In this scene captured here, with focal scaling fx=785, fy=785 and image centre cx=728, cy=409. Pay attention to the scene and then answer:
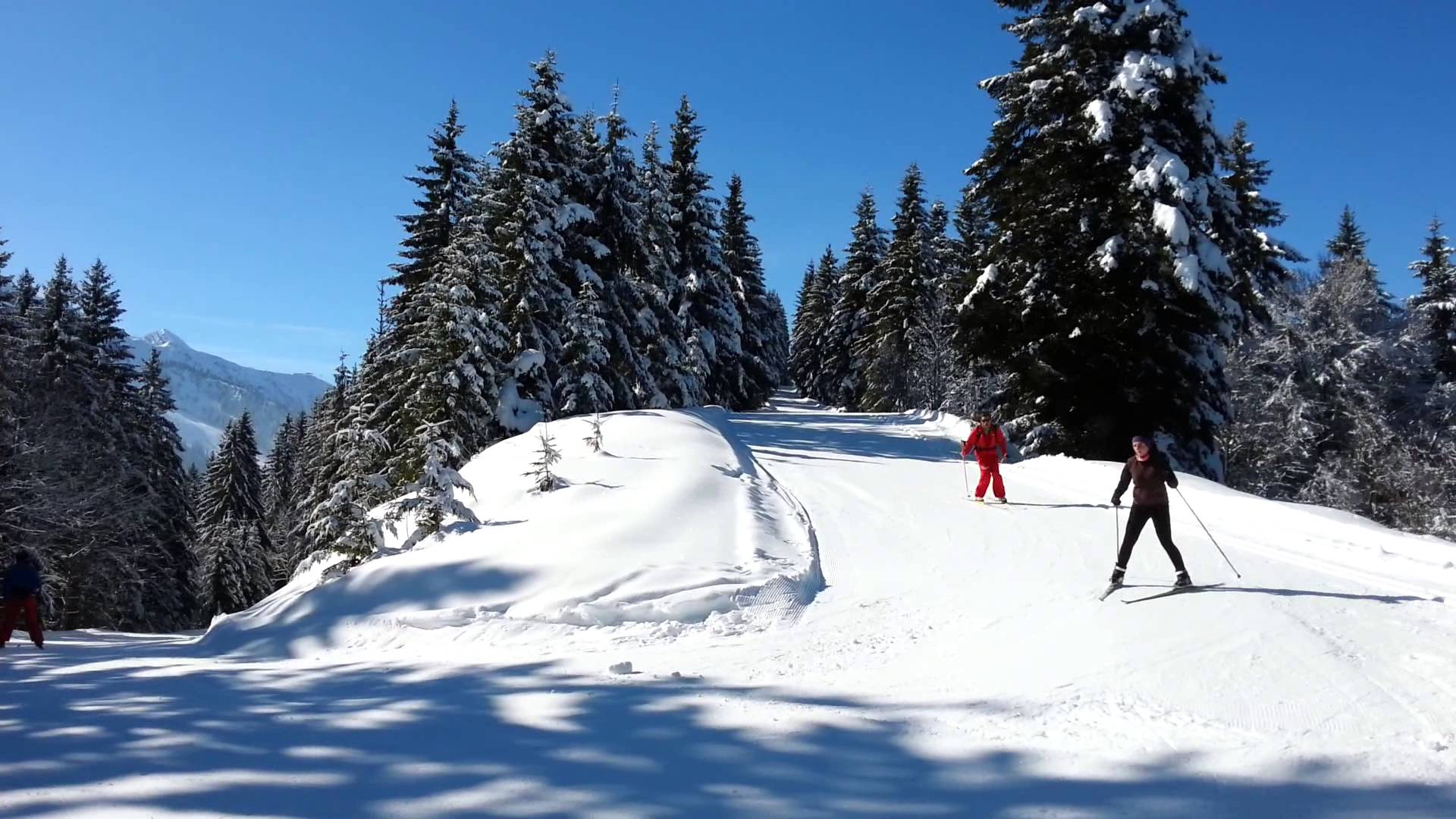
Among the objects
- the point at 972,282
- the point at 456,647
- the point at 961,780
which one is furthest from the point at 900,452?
the point at 961,780

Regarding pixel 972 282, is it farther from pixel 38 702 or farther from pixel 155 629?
pixel 155 629

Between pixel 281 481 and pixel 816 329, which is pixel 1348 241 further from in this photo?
pixel 281 481

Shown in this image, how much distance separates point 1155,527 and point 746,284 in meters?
38.9

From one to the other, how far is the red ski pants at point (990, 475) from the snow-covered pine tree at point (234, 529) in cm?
3744

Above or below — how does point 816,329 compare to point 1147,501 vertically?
above

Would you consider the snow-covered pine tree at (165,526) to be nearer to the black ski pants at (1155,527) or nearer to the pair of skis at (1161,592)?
the pair of skis at (1161,592)

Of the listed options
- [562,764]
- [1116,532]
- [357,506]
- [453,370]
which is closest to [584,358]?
[453,370]

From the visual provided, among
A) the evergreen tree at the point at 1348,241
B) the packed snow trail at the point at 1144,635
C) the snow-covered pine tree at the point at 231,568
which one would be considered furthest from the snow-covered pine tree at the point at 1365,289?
the snow-covered pine tree at the point at 231,568

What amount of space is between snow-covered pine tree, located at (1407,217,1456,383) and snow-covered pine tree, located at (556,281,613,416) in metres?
28.2

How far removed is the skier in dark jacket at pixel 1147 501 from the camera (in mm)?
7441

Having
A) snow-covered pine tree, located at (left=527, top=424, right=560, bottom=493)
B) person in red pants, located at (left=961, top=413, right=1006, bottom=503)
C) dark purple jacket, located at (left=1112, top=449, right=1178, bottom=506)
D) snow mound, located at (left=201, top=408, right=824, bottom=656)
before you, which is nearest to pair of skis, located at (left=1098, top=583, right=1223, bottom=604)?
dark purple jacket, located at (left=1112, top=449, right=1178, bottom=506)

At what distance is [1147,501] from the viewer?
7.70m

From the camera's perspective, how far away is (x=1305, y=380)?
88.6ft

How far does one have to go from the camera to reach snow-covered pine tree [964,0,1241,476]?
15.8 m
